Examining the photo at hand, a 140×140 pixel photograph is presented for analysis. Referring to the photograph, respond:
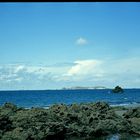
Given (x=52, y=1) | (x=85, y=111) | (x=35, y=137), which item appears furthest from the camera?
(x=85, y=111)

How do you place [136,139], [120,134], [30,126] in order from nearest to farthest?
[30,126], [136,139], [120,134]

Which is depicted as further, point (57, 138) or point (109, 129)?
point (109, 129)

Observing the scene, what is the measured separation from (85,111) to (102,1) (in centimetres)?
2514

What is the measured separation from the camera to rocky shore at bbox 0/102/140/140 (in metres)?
20.0

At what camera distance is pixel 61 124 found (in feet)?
72.2

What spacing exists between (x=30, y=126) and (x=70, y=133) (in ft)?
9.98

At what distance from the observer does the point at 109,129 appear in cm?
2445

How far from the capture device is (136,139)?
22297mm

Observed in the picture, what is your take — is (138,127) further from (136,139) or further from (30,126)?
(30,126)

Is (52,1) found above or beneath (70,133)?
above

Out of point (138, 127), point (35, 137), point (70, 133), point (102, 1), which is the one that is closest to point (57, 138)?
point (70, 133)

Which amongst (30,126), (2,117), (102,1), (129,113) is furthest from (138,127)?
(102,1)

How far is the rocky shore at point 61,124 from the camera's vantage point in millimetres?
20031

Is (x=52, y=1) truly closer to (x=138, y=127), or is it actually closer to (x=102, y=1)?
(x=102, y=1)
